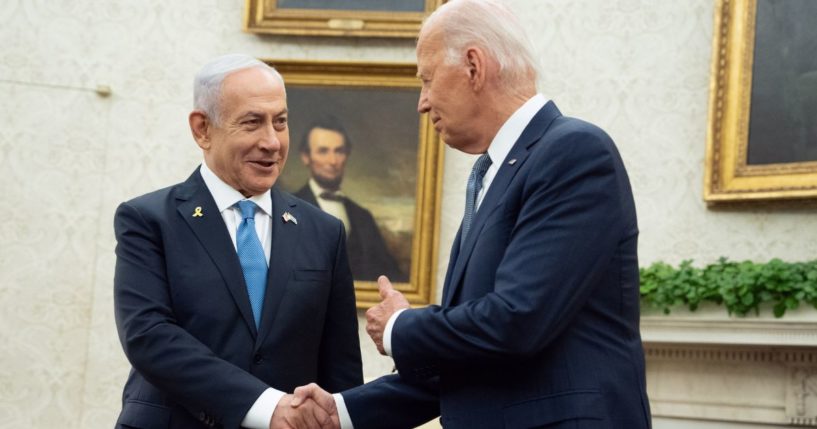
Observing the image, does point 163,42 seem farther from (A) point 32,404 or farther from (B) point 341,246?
(B) point 341,246

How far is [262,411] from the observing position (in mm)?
3543

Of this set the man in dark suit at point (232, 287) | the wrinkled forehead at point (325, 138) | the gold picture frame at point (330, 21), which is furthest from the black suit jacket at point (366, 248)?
the man in dark suit at point (232, 287)

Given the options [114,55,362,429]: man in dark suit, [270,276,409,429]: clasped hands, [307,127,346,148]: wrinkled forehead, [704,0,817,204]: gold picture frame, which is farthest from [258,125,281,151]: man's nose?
[307,127,346,148]: wrinkled forehead

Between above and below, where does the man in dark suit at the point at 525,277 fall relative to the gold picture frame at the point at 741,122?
below

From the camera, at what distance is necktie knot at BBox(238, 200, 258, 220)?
3850 mm

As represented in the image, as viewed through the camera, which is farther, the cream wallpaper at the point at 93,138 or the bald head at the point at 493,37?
the cream wallpaper at the point at 93,138

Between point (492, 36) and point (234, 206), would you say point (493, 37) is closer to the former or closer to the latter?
point (492, 36)

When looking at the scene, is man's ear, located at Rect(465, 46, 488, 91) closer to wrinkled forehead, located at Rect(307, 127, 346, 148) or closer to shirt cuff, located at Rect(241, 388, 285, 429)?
shirt cuff, located at Rect(241, 388, 285, 429)

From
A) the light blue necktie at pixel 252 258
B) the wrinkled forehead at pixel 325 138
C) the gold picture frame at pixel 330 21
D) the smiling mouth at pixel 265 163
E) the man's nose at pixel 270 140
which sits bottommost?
the light blue necktie at pixel 252 258

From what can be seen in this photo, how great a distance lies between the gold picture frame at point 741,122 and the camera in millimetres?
7039

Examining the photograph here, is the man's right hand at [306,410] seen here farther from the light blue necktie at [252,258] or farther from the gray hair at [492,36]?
the gray hair at [492,36]

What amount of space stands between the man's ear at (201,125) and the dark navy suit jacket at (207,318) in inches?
4.5

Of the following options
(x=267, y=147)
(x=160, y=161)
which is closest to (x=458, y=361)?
→ (x=267, y=147)

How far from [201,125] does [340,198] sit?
4.11 metres
